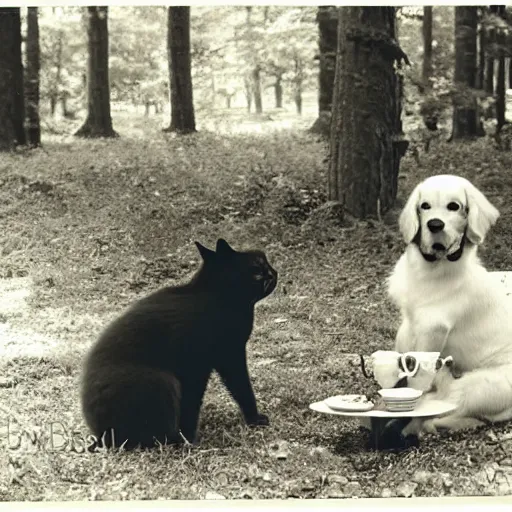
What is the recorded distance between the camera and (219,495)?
457 cm

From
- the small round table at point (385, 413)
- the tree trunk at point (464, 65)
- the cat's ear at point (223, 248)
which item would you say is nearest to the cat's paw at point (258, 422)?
the small round table at point (385, 413)

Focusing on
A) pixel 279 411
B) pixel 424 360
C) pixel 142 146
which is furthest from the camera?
pixel 142 146

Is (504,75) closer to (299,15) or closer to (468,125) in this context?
(468,125)

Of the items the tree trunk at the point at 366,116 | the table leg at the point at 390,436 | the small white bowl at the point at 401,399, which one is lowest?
the table leg at the point at 390,436

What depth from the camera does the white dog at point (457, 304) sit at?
4371 mm

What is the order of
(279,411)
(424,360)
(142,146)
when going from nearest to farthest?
1. (424,360)
2. (279,411)
3. (142,146)

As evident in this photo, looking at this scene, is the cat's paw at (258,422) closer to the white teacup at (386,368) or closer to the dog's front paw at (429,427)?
the white teacup at (386,368)

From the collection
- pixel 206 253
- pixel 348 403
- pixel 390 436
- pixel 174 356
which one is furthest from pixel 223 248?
pixel 390 436

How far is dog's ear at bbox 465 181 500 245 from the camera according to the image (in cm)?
436

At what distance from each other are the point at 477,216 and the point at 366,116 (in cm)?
88

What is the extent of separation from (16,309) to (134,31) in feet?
5.08

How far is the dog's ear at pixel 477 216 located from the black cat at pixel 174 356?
1061mm

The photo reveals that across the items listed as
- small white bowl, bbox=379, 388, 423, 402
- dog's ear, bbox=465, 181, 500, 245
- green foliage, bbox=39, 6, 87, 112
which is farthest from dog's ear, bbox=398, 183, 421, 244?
green foliage, bbox=39, 6, 87, 112

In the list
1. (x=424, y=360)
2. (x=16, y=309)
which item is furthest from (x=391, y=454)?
(x=16, y=309)
